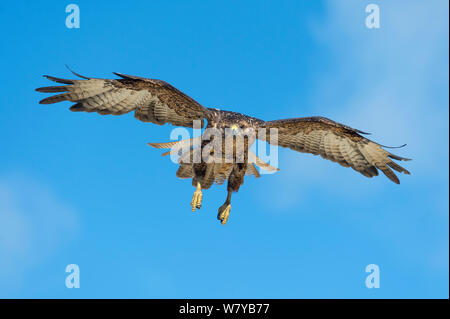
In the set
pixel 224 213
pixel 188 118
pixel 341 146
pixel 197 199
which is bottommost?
pixel 224 213

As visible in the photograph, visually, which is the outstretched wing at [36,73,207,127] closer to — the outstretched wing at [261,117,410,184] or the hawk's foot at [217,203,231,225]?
the hawk's foot at [217,203,231,225]

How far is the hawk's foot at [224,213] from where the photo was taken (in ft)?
43.3

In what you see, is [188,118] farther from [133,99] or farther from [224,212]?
[224,212]

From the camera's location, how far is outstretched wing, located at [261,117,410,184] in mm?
14125

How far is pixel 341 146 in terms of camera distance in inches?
572

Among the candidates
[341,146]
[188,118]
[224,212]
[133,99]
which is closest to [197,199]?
[224,212]

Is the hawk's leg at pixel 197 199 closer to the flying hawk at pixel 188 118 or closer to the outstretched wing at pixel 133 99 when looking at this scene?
the flying hawk at pixel 188 118

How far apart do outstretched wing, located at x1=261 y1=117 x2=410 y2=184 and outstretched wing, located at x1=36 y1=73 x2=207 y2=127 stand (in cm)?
180

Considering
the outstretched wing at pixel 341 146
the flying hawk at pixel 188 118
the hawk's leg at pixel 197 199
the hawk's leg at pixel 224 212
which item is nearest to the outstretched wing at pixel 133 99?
the flying hawk at pixel 188 118

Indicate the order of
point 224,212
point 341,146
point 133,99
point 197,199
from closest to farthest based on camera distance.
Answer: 1. point 197,199
2. point 224,212
3. point 133,99
4. point 341,146

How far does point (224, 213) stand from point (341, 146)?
2.99 meters

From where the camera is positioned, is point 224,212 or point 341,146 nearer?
point 224,212

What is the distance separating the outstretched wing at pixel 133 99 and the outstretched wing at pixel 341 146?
1800 mm
